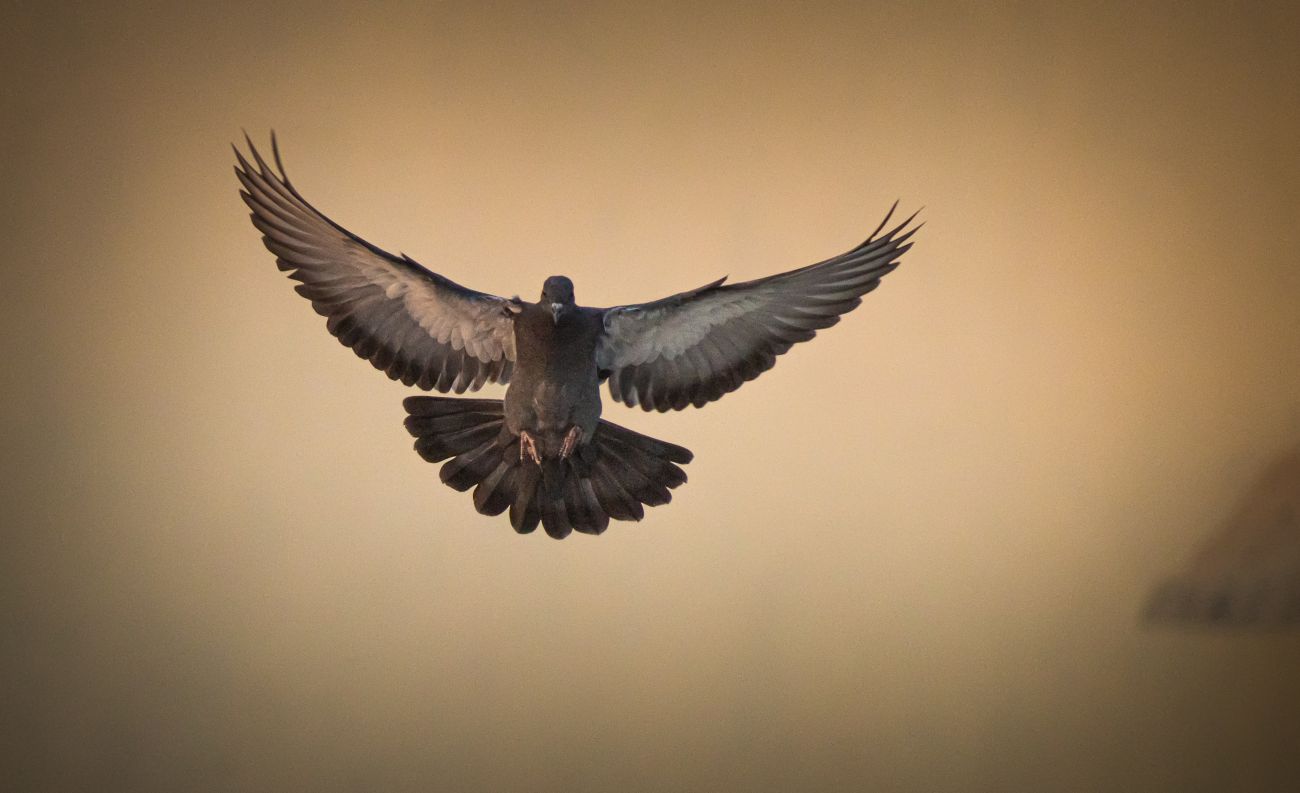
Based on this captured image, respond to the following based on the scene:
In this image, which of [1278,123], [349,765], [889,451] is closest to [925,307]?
[889,451]

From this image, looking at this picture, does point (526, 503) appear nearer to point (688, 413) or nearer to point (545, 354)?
point (545, 354)

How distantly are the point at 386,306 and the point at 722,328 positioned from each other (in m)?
0.67

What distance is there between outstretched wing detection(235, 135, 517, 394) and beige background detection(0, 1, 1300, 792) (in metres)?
0.69

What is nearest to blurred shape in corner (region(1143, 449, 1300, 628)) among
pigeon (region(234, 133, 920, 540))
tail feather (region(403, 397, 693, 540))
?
pigeon (region(234, 133, 920, 540))

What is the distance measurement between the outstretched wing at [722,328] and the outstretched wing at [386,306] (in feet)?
0.80

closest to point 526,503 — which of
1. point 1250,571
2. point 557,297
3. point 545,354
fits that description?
point 545,354

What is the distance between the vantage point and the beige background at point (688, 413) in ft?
10.6

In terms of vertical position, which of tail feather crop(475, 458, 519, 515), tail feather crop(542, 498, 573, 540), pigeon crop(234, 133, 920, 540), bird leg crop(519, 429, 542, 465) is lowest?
tail feather crop(542, 498, 573, 540)

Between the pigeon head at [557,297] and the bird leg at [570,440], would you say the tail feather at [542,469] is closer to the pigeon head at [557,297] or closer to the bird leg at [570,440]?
the bird leg at [570,440]

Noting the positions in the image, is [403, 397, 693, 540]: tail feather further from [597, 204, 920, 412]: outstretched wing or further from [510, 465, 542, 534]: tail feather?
[597, 204, 920, 412]: outstretched wing

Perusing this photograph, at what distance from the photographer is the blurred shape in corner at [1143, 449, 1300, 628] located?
325 cm

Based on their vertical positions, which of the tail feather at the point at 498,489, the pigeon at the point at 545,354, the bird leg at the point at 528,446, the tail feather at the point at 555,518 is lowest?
the tail feather at the point at 555,518

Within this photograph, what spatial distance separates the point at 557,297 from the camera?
2.31 meters

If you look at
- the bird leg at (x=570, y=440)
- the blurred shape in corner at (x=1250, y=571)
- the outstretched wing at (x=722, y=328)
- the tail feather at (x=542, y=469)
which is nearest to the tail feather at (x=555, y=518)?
the tail feather at (x=542, y=469)
